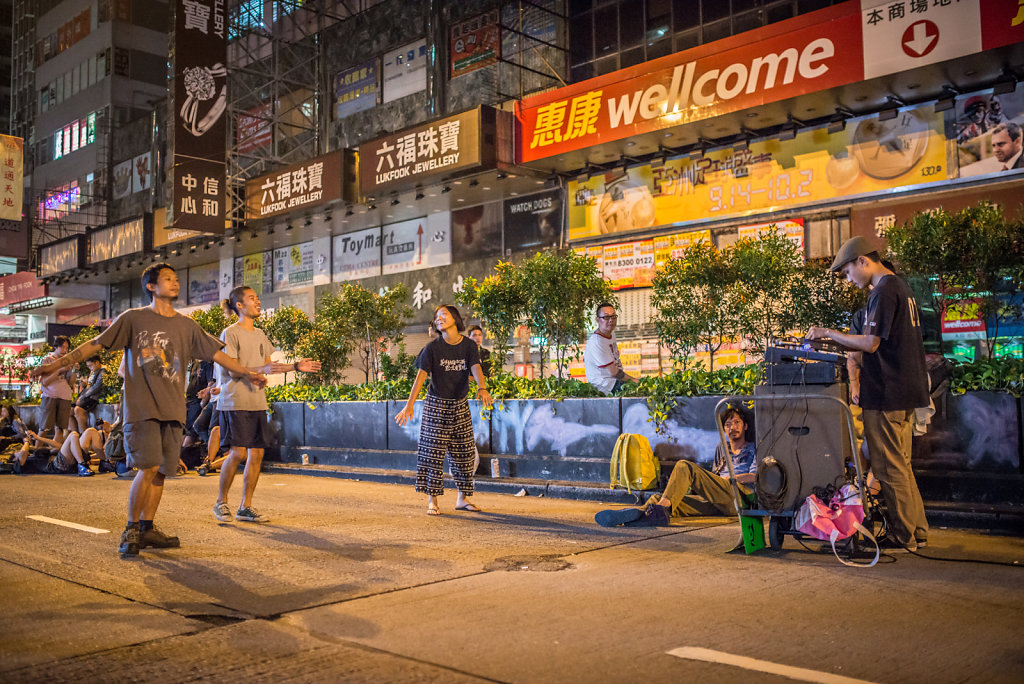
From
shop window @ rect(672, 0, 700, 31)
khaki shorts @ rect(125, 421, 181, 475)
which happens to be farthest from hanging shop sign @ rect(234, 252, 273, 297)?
khaki shorts @ rect(125, 421, 181, 475)

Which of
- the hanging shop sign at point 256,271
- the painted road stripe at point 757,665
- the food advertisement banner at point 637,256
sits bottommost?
the painted road stripe at point 757,665

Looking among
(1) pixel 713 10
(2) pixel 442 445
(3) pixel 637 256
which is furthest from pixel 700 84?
(2) pixel 442 445

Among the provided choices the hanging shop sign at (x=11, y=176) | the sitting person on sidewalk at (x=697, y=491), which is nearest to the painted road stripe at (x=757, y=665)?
the sitting person on sidewalk at (x=697, y=491)

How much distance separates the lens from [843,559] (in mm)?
5520

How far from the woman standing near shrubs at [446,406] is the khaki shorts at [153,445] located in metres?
2.36

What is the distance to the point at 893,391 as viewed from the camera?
5699 millimetres

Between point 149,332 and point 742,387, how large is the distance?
17.6ft

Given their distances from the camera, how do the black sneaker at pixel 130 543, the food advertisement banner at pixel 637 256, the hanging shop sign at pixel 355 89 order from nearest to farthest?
the black sneaker at pixel 130 543, the food advertisement banner at pixel 637 256, the hanging shop sign at pixel 355 89

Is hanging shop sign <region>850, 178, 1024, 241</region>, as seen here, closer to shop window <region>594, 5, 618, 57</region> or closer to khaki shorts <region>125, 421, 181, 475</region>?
shop window <region>594, 5, 618, 57</region>

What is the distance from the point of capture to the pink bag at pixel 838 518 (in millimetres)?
5297

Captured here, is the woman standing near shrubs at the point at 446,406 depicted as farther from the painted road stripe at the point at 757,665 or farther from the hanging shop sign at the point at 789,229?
the hanging shop sign at the point at 789,229

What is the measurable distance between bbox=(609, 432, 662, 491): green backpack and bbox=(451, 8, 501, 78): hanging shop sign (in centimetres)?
1194

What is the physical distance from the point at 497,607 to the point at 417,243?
17.2m

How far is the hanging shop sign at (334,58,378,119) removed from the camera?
21.8 meters
